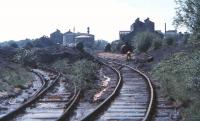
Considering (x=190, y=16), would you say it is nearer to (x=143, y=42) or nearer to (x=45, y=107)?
(x=45, y=107)

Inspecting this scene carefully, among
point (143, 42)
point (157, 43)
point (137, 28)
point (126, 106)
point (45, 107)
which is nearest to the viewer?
point (45, 107)

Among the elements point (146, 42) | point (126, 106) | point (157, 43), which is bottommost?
point (126, 106)

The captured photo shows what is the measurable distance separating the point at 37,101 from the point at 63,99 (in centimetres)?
113

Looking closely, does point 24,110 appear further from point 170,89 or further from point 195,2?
point 195,2

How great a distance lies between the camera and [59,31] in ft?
458

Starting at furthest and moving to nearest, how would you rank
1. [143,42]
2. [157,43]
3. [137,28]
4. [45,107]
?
[137,28]
[143,42]
[157,43]
[45,107]

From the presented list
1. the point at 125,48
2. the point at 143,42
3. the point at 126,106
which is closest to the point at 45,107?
the point at 126,106

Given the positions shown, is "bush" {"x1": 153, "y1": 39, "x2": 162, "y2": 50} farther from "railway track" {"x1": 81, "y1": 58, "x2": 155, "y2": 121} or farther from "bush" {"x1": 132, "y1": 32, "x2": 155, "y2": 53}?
"railway track" {"x1": 81, "y1": 58, "x2": 155, "y2": 121}

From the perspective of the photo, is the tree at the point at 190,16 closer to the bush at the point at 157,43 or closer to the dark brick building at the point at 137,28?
the bush at the point at 157,43

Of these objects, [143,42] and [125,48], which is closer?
[143,42]

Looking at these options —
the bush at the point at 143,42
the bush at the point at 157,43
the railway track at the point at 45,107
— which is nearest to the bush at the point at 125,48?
the bush at the point at 143,42

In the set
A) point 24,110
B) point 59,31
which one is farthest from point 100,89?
point 59,31

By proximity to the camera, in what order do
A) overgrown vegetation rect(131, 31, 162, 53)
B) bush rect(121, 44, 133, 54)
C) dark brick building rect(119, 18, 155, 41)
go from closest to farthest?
overgrown vegetation rect(131, 31, 162, 53), bush rect(121, 44, 133, 54), dark brick building rect(119, 18, 155, 41)

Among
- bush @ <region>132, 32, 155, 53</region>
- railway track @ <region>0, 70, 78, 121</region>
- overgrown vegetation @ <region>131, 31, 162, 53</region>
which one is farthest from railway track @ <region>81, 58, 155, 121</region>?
bush @ <region>132, 32, 155, 53</region>
